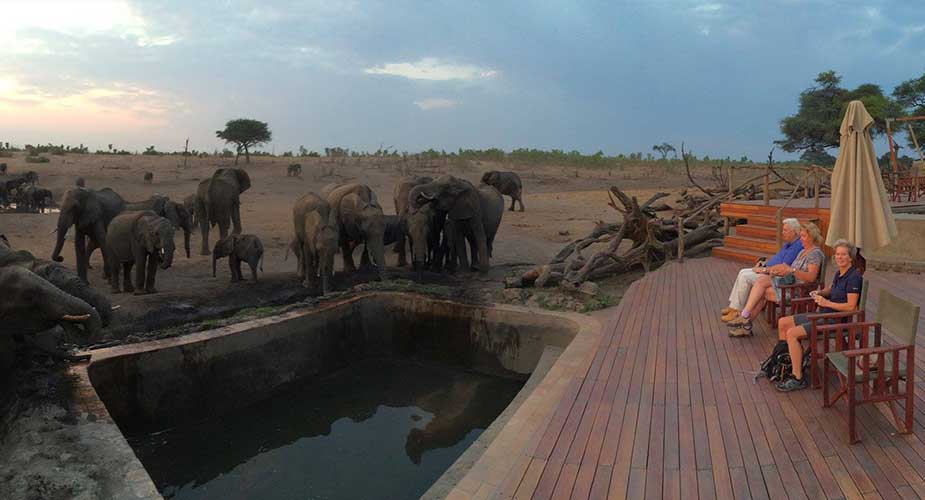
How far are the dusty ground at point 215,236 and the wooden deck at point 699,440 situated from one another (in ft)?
9.73

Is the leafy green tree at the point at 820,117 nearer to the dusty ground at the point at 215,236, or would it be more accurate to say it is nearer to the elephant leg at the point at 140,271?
the dusty ground at the point at 215,236

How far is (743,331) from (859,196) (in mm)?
2320

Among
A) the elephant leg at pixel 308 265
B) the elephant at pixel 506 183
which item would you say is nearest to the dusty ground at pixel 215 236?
the elephant leg at pixel 308 265

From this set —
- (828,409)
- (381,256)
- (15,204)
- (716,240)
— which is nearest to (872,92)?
(716,240)

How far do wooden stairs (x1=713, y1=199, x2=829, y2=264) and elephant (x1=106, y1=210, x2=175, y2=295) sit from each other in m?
10.7

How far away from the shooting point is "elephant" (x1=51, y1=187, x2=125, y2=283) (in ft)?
40.2

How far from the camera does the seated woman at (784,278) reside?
591 centimetres

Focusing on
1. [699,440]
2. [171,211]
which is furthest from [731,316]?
[171,211]

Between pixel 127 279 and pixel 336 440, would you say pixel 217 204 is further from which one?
pixel 336 440

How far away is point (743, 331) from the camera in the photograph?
6219 millimetres

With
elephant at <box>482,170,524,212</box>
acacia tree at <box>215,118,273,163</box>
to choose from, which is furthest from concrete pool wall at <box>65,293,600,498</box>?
acacia tree at <box>215,118,273,163</box>

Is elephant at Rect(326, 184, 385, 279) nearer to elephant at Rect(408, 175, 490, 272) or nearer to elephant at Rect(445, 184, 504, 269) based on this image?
elephant at Rect(408, 175, 490, 272)

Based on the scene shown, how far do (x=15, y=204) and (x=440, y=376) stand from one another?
25624mm

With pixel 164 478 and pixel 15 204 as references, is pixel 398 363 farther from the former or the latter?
pixel 15 204
